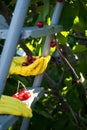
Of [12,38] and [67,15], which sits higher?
[12,38]

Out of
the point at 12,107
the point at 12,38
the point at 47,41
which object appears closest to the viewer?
the point at 12,38

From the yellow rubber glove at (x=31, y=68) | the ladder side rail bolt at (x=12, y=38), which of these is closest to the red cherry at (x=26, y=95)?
the yellow rubber glove at (x=31, y=68)

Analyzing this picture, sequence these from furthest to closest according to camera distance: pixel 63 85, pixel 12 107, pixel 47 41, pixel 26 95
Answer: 1. pixel 63 85
2. pixel 47 41
3. pixel 26 95
4. pixel 12 107

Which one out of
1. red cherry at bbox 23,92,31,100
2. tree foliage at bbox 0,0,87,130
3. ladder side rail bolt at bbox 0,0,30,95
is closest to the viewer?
ladder side rail bolt at bbox 0,0,30,95

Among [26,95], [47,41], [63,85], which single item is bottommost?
[63,85]

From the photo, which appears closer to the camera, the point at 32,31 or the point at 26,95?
the point at 32,31

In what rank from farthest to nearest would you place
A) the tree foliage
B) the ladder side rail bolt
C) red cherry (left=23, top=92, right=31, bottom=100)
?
the tree foliage < red cherry (left=23, top=92, right=31, bottom=100) < the ladder side rail bolt

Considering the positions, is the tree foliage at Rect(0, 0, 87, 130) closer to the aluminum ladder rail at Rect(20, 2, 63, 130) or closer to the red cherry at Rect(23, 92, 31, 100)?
the aluminum ladder rail at Rect(20, 2, 63, 130)

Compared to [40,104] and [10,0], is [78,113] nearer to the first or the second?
[40,104]

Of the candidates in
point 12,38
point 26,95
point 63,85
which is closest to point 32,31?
point 12,38

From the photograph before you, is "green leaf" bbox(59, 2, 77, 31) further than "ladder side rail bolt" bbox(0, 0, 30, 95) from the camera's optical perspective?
Yes

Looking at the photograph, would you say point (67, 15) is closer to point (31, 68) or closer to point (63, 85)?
point (31, 68)

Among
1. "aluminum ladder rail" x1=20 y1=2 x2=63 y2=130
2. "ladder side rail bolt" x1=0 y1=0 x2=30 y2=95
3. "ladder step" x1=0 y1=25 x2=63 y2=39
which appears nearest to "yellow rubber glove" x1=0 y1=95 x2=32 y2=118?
"ladder side rail bolt" x1=0 y1=0 x2=30 y2=95

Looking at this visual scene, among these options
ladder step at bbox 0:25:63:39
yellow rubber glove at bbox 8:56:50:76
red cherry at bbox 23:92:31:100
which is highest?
ladder step at bbox 0:25:63:39
